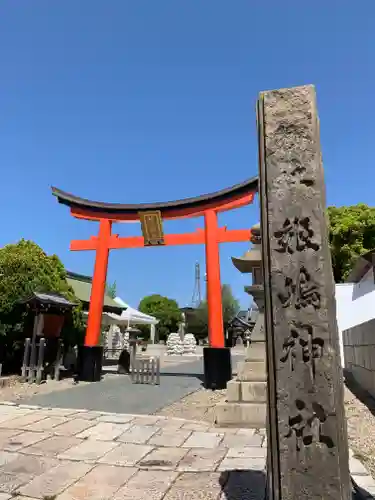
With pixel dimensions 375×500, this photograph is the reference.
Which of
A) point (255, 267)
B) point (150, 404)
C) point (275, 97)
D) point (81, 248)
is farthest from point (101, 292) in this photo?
point (275, 97)

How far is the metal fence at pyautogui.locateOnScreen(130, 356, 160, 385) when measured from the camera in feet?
37.3

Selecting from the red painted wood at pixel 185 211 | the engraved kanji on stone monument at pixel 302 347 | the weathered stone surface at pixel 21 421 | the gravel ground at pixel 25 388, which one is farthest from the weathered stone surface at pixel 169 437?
the red painted wood at pixel 185 211

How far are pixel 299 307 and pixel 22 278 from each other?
11101 mm

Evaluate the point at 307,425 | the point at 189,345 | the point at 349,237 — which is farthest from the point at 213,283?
the point at 189,345

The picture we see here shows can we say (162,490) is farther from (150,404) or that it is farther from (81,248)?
(81,248)

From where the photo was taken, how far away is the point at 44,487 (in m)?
3.61

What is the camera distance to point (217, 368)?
1041 centimetres

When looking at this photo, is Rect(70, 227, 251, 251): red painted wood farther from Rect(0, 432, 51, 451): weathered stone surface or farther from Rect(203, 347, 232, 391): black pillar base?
Rect(0, 432, 51, 451): weathered stone surface

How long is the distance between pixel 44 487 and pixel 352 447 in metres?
3.81

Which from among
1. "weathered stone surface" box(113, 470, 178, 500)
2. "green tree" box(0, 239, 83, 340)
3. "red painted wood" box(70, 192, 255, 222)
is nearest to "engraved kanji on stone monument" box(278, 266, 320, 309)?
"weathered stone surface" box(113, 470, 178, 500)

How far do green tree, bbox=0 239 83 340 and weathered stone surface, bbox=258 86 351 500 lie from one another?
10.6m

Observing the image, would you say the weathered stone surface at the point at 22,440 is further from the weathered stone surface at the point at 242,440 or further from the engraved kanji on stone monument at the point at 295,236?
the engraved kanji on stone monument at the point at 295,236

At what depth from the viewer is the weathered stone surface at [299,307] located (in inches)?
102

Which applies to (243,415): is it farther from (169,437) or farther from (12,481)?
(12,481)
